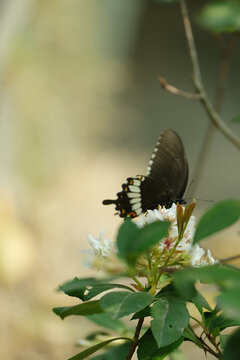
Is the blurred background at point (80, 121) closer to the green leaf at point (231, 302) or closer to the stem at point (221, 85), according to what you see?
the stem at point (221, 85)

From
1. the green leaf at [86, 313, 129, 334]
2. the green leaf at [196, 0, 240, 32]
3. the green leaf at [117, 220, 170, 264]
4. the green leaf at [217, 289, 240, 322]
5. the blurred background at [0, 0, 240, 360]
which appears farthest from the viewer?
the blurred background at [0, 0, 240, 360]

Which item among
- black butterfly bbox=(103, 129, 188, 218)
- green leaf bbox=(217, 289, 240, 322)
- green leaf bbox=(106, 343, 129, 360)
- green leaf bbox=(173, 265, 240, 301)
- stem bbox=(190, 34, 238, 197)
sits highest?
stem bbox=(190, 34, 238, 197)

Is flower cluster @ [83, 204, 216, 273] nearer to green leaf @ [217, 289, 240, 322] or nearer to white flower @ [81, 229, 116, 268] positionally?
white flower @ [81, 229, 116, 268]

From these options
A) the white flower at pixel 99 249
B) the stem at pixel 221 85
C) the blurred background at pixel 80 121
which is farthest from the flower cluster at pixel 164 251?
the blurred background at pixel 80 121

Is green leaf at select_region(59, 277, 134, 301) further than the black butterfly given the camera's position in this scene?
No

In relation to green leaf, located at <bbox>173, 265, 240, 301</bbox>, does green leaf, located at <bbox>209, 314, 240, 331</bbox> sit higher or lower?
lower

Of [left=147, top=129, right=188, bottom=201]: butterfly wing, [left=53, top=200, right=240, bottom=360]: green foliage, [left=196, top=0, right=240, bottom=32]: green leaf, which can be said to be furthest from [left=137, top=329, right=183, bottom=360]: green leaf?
[left=196, top=0, right=240, bottom=32]: green leaf
